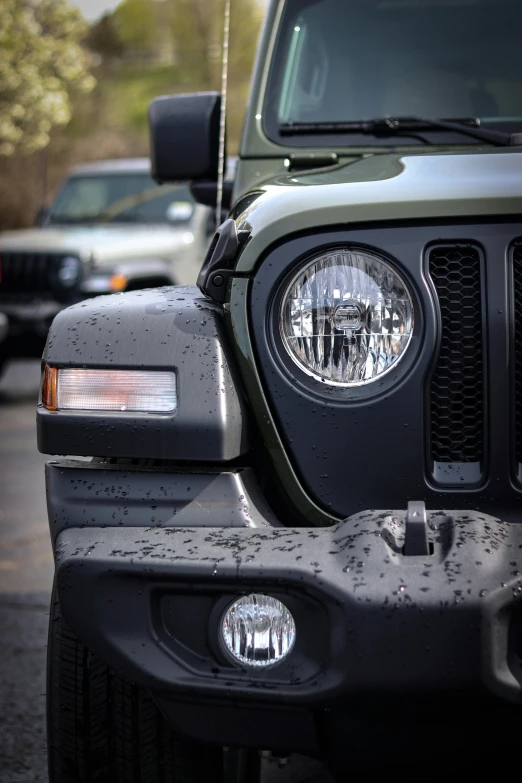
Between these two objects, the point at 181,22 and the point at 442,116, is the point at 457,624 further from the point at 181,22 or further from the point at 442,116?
the point at 181,22

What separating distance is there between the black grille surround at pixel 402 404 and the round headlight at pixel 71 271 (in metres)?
7.87

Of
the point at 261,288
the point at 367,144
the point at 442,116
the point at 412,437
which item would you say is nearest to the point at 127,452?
the point at 261,288

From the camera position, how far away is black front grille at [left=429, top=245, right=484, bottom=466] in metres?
2.16

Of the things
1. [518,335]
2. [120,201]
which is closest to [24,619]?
[518,335]

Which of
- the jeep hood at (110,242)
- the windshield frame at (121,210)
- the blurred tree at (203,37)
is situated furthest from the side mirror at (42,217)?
the blurred tree at (203,37)

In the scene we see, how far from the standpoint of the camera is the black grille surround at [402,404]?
2133 mm

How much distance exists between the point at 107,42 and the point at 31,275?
2462 inches

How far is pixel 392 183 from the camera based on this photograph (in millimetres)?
2266

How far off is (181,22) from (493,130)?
46746mm

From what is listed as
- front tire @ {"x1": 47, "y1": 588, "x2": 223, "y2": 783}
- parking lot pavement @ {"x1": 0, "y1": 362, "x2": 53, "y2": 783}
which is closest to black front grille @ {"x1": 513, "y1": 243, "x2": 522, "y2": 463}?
front tire @ {"x1": 47, "y1": 588, "x2": 223, "y2": 783}

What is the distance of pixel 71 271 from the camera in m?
9.91

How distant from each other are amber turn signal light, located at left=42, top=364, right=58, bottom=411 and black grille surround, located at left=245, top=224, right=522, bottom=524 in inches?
15.3

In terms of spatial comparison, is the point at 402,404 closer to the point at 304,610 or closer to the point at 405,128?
the point at 304,610

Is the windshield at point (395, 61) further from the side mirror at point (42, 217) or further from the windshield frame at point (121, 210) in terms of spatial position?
the side mirror at point (42, 217)
